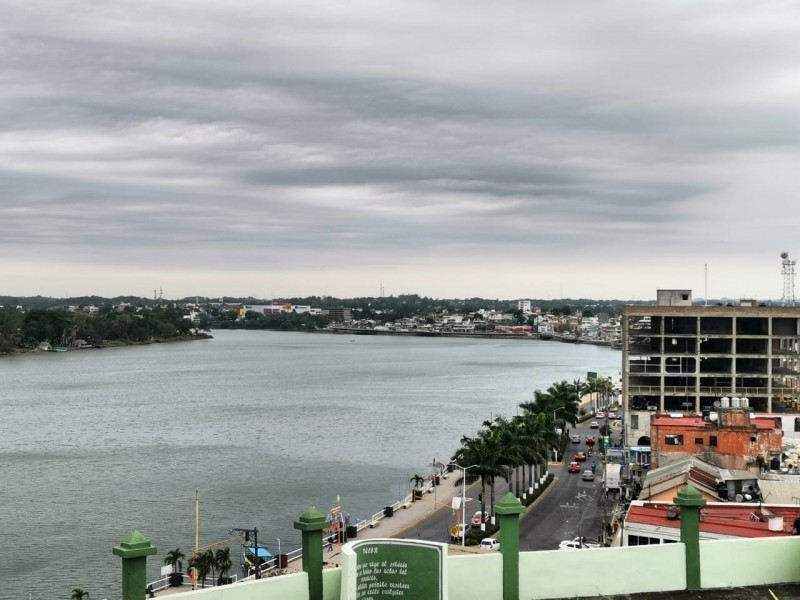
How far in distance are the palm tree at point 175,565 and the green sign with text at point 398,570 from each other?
37.5 m

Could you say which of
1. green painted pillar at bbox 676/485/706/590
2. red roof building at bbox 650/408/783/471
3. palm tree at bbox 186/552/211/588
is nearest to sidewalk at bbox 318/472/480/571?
palm tree at bbox 186/552/211/588

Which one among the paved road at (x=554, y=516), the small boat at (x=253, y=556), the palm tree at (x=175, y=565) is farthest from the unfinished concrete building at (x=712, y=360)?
the palm tree at (x=175, y=565)

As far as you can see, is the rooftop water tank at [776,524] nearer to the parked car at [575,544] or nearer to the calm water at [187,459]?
the parked car at [575,544]

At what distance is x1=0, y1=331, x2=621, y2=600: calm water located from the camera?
Result: 60.5 m

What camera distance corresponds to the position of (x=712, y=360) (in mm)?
90875

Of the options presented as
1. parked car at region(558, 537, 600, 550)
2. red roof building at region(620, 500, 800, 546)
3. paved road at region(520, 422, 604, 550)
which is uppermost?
red roof building at region(620, 500, 800, 546)

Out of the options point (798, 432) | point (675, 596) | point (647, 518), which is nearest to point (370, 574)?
point (675, 596)

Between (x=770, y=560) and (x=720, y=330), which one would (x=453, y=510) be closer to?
(x=720, y=330)

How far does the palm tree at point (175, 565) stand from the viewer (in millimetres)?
49375

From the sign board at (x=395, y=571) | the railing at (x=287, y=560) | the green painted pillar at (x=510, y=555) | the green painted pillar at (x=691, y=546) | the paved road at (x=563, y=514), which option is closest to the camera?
the sign board at (x=395, y=571)

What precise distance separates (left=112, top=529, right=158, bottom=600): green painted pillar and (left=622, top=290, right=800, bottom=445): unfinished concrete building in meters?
76.5

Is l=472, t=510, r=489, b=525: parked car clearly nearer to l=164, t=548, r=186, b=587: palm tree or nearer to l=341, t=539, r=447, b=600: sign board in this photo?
l=164, t=548, r=186, b=587: palm tree

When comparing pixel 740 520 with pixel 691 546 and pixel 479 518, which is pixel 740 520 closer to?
pixel 691 546

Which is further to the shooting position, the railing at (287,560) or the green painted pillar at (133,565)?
the railing at (287,560)
